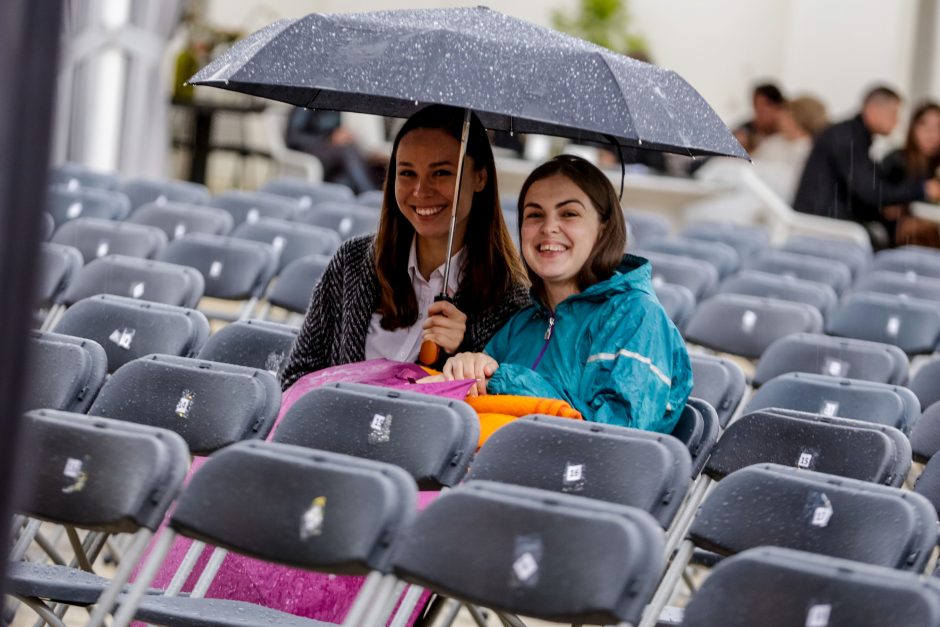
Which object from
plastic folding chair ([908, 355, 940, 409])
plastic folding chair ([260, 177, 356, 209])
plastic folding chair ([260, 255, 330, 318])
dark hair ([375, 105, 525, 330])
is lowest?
plastic folding chair ([260, 255, 330, 318])

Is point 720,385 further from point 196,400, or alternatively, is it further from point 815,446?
point 196,400

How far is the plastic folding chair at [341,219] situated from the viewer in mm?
8398

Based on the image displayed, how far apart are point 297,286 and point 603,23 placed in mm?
10839

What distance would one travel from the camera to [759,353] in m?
6.07

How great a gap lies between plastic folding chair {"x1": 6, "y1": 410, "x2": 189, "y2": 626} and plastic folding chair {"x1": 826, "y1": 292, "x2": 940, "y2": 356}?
3.99m

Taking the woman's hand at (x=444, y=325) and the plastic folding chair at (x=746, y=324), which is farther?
the plastic folding chair at (x=746, y=324)

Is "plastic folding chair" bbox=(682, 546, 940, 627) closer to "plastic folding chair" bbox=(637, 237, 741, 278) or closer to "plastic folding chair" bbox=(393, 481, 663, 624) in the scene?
"plastic folding chair" bbox=(393, 481, 663, 624)

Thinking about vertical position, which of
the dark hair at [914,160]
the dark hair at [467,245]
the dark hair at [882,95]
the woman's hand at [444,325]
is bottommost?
the woman's hand at [444,325]

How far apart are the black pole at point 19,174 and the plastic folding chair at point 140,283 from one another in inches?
160

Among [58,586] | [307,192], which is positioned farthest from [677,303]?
[307,192]

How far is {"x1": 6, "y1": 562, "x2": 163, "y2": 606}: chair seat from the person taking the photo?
335cm

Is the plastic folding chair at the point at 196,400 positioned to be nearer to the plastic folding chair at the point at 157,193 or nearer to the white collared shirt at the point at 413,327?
the white collared shirt at the point at 413,327

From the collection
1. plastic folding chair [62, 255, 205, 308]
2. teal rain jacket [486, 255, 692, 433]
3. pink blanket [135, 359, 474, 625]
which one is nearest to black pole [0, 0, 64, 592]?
pink blanket [135, 359, 474, 625]

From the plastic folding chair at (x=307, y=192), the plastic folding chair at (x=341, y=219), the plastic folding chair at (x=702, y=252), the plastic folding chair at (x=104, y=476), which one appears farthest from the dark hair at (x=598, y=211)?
the plastic folding chair at (x=307, y=192)
